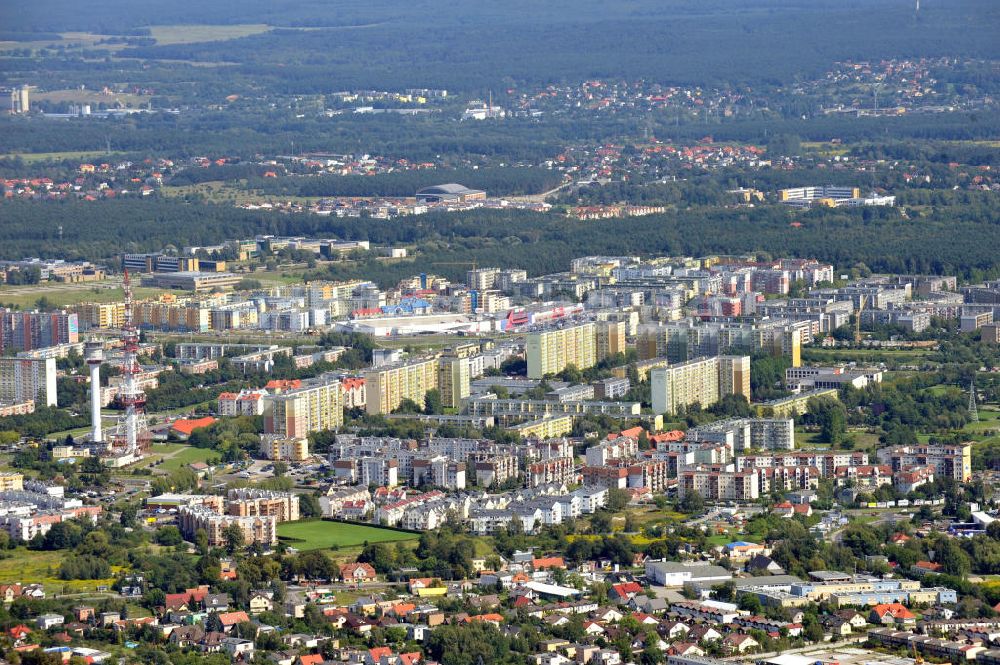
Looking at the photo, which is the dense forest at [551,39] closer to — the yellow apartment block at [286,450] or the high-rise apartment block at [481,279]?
the high-rise apartment block at [481,279]

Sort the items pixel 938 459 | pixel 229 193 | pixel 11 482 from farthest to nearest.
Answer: pixel 229 193 → pixel 938 459 → pixel 11 482

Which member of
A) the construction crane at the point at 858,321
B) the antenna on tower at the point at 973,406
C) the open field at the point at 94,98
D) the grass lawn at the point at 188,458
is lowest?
the grass lawn at the point at 188,458

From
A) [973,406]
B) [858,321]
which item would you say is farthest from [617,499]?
[858,321]

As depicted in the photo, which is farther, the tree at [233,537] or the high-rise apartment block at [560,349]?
the high-rise apartment block at [560,349]

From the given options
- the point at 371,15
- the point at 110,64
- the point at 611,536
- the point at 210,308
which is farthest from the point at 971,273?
the point at 371,15

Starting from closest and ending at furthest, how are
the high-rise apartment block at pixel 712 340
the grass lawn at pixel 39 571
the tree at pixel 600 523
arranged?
the grass lawn at pixel 39 571
the tree at pixel 600 523
the high-rise apartment block at pixel 712 340

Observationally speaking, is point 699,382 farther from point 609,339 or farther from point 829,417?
point 609,339

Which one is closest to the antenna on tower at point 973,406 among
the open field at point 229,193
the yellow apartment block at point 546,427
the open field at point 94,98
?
the yellow apartment block at point 546,427
